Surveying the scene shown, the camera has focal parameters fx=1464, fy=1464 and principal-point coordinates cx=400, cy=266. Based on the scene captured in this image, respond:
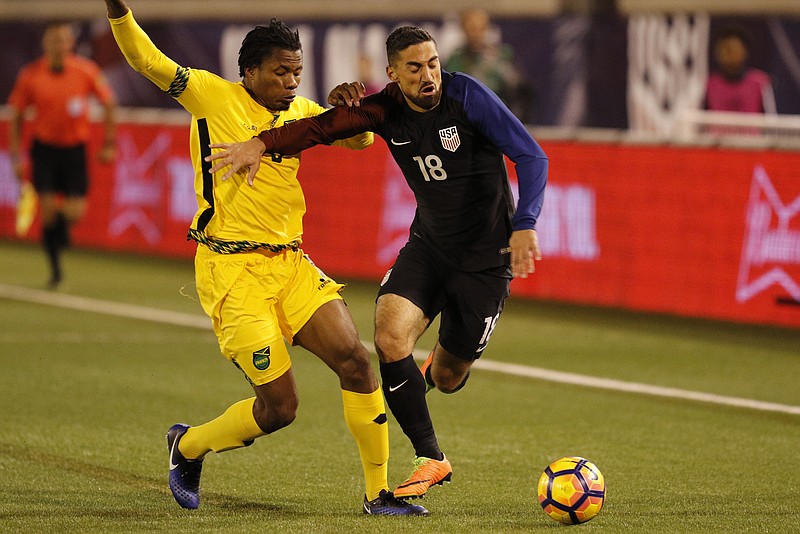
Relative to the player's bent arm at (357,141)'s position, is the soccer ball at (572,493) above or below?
below

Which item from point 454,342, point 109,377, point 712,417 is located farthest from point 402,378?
point 109,377

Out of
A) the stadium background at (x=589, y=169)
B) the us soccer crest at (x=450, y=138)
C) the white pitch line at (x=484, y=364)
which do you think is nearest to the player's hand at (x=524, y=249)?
the us soccer crest at (x=450, y=138)

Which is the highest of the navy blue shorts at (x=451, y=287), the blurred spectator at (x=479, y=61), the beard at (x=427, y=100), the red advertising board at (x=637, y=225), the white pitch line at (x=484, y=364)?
the beard at (x=427, y=100)

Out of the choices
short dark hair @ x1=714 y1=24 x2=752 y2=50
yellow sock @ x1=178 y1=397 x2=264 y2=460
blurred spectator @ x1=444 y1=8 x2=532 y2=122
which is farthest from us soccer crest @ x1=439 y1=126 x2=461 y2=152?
short dark hair @ x1=714 y1=24 x2=752 y2=50

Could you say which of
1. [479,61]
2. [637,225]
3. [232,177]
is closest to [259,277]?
[232,177]

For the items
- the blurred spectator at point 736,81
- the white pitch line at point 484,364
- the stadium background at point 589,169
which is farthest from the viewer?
the blurred spectator at point 736,81

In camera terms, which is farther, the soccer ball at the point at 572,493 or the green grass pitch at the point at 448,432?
the green grass pitch at the point at 448,432

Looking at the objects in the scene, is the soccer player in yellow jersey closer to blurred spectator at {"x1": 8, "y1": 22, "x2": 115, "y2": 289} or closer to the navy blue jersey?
the navy blue jersey

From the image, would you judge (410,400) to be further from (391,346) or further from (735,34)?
(735,34)

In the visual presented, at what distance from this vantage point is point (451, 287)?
6.97 meters

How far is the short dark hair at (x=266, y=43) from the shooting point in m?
6.31

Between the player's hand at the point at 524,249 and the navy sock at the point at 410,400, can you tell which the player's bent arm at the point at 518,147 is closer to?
the player's hand at the point at 524,249

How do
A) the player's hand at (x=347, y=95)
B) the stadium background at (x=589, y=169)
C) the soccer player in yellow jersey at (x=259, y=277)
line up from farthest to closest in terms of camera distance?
the stadium background at (x=589, y=169) → the player's hand at (x=347, y=95) → the soccer player in yellow jersey at (x=259, y=277)

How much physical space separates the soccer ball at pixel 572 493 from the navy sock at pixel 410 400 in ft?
1.90
